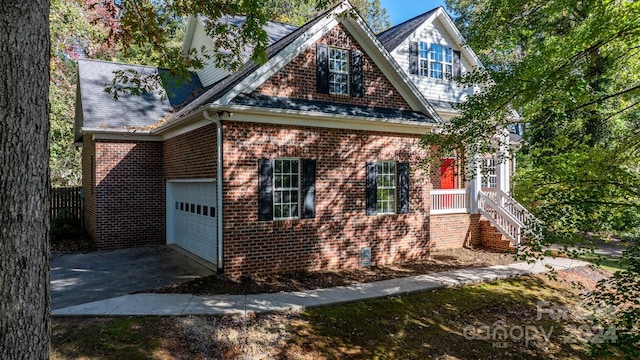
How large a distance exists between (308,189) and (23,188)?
685 cm

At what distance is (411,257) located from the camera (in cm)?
1107

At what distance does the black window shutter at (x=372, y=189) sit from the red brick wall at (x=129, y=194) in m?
7.28

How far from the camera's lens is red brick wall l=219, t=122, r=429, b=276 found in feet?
28.0

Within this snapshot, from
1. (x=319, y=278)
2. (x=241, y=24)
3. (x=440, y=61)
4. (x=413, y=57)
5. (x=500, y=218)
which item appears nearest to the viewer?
(x=319, y=278)

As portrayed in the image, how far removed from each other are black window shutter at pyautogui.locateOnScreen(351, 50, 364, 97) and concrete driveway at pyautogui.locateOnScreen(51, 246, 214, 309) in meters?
6.13

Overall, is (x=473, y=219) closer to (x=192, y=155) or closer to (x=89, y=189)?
(x=192, y=155)

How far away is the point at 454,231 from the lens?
13023mm

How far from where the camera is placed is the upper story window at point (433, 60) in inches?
545

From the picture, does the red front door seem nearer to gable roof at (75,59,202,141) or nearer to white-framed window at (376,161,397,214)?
white-framed window at (376,161,397,214)

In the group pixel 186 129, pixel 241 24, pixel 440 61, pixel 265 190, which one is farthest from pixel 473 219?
pixel 241 24

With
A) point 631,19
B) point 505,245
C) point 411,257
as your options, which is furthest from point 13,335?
point 505,245

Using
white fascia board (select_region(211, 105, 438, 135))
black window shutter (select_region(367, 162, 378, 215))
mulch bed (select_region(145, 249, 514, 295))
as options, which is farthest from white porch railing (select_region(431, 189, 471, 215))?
black window shutter (select_region(367, 162, 378, 215))

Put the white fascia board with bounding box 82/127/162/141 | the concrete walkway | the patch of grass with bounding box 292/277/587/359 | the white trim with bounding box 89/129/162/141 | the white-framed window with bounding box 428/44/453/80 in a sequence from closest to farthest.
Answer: the patch of grass with bounding box 292/277/587/359
the concrete walkway
the white fascia board with bounding box 82/127/162/141
the white trim with bounding box 89/129/162/141
the white-framed window with bounding box 428/44/453/80

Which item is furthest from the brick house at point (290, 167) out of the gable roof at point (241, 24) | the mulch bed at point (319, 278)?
the gable roof at point (241, 24)
